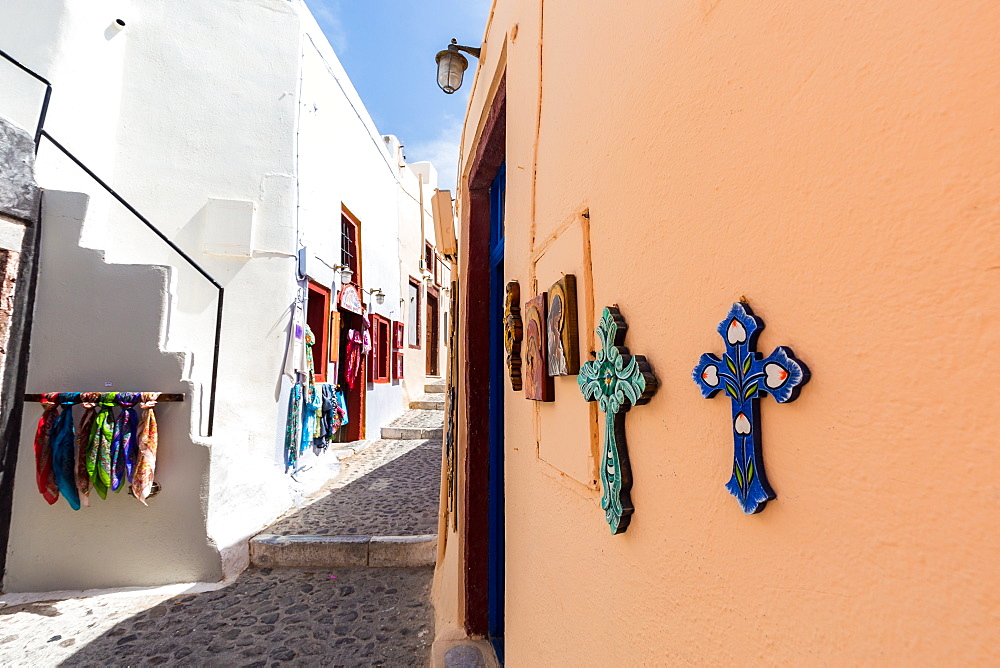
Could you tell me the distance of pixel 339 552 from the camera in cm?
404

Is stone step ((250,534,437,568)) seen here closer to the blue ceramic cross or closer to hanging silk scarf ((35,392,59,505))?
hanging silk scarf ((35,392,59,505))

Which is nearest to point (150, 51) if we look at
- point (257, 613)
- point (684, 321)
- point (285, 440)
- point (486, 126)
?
point (285, 440)

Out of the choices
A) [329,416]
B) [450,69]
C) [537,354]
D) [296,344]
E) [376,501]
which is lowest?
[376,501]

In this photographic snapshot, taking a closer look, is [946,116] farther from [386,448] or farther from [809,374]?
[386,448]

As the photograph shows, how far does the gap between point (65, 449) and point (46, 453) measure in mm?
127

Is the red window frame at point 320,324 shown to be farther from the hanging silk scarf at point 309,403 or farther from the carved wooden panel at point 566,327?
the carved wooden panel at point 566,327

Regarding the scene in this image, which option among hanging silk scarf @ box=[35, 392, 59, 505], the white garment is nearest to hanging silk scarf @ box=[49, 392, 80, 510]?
hanging silk scarf @ box=[35, 392, 59, 505]

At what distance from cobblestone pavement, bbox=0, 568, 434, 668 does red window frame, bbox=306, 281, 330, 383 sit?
10.9 feet

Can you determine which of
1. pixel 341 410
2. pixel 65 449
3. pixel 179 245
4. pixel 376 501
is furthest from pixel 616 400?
pixel 341 410

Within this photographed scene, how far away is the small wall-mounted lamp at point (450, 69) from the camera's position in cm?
496

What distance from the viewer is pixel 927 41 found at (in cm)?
41

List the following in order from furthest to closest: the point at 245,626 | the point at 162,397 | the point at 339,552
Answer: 1. the point at 339,552
2. the point at 162,397
3. the point at 245,626

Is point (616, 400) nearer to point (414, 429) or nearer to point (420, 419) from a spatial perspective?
point (414, 429)

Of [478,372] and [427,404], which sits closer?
[478,372]
